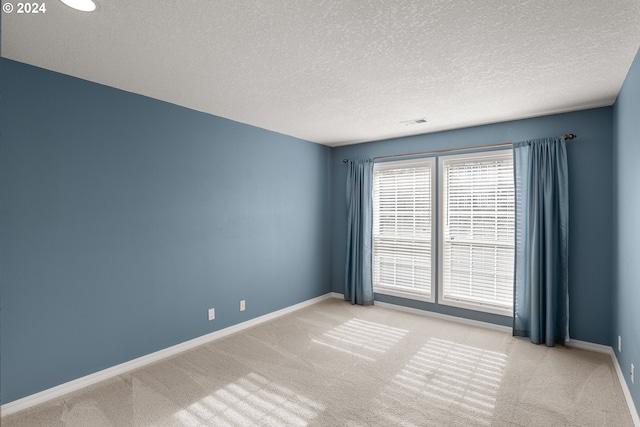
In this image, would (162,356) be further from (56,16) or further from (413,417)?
(56,16)

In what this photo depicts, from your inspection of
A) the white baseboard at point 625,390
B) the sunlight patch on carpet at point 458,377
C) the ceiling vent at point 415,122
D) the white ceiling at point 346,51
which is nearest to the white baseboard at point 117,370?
the sunlight patch on carpet at point 458,377

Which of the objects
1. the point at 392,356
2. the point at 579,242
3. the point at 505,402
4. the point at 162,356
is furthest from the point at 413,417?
the point at 579,242

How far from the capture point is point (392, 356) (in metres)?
3.35

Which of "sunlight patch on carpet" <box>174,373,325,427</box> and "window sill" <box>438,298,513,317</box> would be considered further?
"window sill" <box>438,298,513,317</box>

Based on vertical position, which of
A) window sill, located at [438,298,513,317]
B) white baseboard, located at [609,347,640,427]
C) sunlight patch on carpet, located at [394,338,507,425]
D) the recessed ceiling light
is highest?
the recessed ceiling light

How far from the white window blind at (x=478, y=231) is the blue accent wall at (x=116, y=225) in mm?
2332

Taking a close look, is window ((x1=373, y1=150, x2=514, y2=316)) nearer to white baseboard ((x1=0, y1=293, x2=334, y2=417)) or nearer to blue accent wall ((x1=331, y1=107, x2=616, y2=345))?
blue accent wall ((x1=331, y1=107, x2=616, y2=345))

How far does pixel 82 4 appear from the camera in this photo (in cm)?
174

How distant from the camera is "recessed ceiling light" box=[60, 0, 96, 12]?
171cm

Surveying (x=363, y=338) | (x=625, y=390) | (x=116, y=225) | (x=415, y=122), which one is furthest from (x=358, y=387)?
(x=415, y=122)

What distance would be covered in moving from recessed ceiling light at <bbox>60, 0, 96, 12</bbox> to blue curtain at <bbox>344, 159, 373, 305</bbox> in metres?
3.85

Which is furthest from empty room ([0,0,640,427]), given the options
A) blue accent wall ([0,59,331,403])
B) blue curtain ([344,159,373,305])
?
blue curtain ([344,159,373,305])

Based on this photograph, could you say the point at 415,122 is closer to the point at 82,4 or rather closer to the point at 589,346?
the point at 589,346

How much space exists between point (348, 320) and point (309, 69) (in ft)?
10.4
